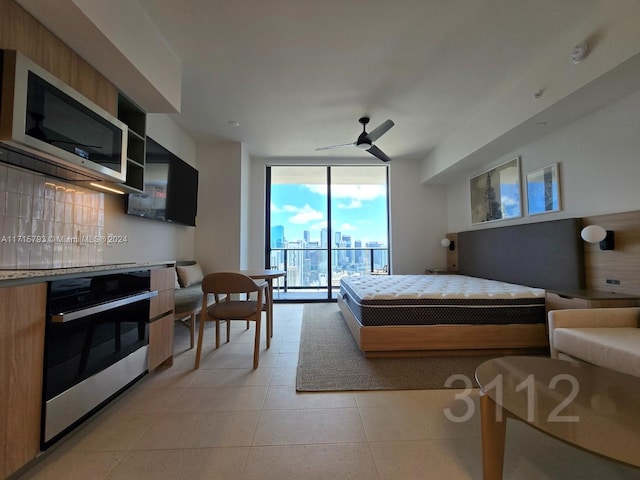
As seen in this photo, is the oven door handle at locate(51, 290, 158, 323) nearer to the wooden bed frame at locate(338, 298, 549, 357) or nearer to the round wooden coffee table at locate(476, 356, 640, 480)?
the wooden bed frame at locate(338, 298, 549, 357)

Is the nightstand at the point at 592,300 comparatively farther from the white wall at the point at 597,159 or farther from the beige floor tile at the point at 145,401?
the beige floor tile at the point at 145,401

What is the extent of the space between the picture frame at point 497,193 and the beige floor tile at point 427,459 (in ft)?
9.79

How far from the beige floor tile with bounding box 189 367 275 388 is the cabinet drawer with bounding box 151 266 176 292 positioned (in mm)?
758

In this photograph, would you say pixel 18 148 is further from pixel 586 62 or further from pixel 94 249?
pixel 586 62

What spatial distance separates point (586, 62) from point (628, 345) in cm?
198

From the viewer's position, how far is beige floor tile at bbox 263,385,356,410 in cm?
168

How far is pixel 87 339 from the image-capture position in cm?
143

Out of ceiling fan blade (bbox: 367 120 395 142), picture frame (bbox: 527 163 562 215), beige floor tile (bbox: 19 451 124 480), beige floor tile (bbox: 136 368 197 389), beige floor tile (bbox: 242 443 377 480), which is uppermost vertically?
ceiling fan blade (bbox: 367 120 395 142)

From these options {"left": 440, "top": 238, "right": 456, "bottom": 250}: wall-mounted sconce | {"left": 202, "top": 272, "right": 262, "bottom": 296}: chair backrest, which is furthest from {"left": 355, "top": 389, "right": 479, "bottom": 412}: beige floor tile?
{"left": 440, "top": 238, "right": 456, "bottom": 250}: wall-mounted sconce

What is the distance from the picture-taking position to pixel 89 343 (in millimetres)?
1442

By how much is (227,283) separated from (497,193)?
148 inches

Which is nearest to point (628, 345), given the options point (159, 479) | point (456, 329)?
point (456, 329)

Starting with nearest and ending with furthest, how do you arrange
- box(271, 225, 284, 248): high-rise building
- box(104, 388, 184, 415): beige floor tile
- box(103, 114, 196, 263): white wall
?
box(104, 388, 184, 415): beige floor tile → box(103, 114, 196, 263): white wall → box(271, 225, 284, 248): high-rise building

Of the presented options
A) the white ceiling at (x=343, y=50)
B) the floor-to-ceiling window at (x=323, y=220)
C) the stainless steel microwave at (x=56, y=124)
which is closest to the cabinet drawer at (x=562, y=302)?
the white ceiling at (x=343, y=50)
